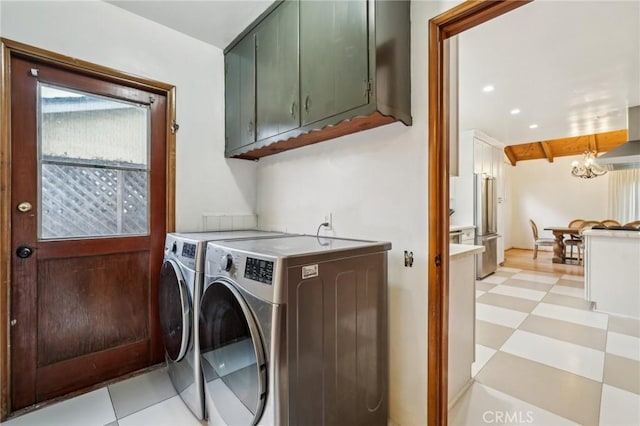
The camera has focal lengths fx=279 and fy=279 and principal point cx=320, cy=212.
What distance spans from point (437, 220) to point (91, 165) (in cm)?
215

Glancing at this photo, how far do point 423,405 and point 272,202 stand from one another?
1.75 metres

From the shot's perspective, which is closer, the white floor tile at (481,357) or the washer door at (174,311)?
the washer door at (174,311)

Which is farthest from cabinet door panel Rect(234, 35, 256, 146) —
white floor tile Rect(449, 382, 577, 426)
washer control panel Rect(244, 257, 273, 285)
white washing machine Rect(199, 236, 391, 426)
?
white floor tile Rect(449, 382, 577, 426)

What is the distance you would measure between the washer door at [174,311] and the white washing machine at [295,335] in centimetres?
17

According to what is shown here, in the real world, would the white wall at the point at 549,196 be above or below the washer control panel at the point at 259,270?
above

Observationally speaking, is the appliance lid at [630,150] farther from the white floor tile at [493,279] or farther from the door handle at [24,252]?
the door handle at [24,252]

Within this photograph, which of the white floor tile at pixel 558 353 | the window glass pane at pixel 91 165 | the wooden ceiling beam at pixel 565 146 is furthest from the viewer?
the wooden ceiling beam at pixel 565 146

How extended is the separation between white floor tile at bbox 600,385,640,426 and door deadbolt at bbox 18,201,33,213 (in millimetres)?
3375

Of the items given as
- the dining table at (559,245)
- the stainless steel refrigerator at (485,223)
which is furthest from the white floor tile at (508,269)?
the dining table at (559,245)

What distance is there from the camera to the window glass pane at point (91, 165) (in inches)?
67.1

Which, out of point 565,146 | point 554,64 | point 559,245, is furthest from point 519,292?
point 565,146

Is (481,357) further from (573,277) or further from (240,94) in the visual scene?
(573,277)

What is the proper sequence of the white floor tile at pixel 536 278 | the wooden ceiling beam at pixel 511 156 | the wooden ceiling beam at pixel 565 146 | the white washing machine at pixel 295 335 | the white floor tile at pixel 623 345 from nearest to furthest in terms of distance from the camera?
the white washing machine at pixel 295 335, the white floor tile at pixel 623 345, the white floor tile at pixel 536 278, the wooden ceiling beam at pixel 565 146, the wooden ceiling beam at pixel 511 156

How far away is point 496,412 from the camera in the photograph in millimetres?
1564
